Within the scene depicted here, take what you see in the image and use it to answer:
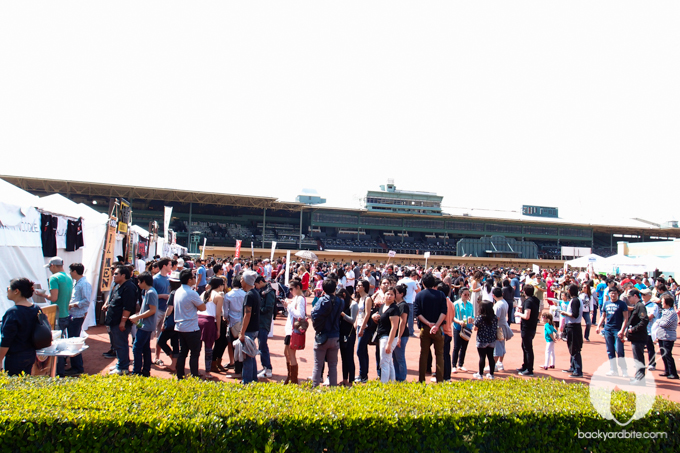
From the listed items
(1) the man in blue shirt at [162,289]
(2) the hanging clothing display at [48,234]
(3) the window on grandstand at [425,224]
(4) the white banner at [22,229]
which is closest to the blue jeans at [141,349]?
(1) the man in blue shirt at [162,289]

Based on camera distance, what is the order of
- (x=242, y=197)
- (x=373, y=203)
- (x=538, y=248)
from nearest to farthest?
(x=242, y=197) < (x=373, y=203) < (x=538, y=248)

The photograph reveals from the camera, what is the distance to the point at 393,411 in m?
3.55

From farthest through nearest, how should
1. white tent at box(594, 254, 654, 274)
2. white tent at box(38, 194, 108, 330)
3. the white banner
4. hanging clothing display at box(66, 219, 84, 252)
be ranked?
white tent at box(594, 254, 654, 274)
white tent at box(38, 194, 108, 330)
hanging clothing display at box(66, 219, 84, 252)
the white banner

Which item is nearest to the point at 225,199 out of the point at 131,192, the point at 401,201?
the point at 131,192

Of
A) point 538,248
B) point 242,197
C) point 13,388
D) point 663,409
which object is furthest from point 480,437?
point 538,248

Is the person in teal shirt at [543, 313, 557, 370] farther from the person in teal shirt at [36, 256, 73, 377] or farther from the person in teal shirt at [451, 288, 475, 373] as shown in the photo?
the person in teal shirt at [36, 256, 73, 377]

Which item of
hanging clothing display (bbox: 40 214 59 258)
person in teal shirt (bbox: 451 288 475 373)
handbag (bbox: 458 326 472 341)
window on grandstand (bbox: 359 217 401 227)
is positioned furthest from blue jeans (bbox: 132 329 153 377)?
window on grandstand (bbox: 359 217 401 227)

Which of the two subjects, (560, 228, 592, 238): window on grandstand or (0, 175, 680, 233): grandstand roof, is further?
(560, 228, 592, 238): window on grandstand

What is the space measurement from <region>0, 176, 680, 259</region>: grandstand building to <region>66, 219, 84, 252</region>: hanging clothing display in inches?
1398

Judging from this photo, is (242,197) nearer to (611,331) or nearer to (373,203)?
(373,203)

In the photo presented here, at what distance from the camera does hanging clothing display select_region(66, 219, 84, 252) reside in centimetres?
902

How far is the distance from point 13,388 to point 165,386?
1.22 m

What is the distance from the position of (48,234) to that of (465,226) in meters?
55.5

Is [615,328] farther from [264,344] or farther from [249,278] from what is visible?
[249,278]
